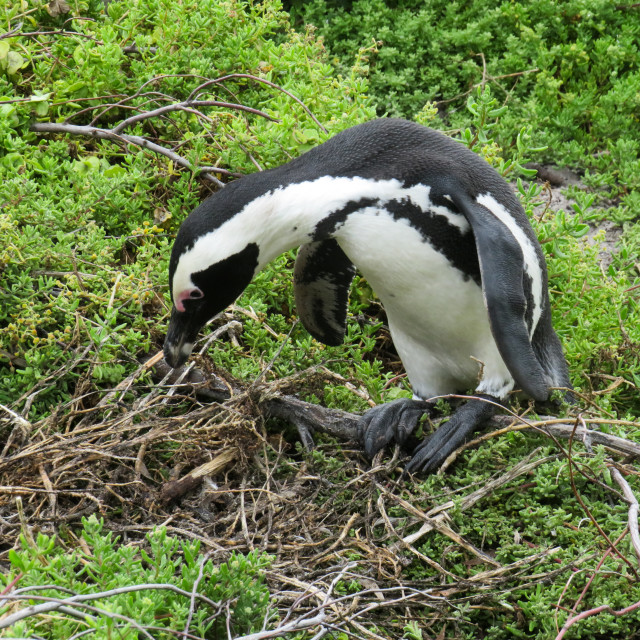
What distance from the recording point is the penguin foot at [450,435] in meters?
2.69

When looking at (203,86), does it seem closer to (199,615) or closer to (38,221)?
(38,221)

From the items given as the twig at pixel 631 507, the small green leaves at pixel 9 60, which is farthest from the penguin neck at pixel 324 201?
the small green leaves at pixel 9 60

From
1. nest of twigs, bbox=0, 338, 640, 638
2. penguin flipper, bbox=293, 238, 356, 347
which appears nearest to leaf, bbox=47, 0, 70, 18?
penguin flipper, bbox=293, 238, 356, 347

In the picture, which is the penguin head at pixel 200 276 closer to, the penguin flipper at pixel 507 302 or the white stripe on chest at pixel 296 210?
the white stripe on chest at pixel 296 210

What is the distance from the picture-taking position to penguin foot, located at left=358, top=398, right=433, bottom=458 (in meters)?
2.77

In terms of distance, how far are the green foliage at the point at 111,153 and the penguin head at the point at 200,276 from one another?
0.30 metres

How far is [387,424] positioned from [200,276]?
2.20ft

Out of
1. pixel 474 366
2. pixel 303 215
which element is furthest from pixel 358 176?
pixel 474 366

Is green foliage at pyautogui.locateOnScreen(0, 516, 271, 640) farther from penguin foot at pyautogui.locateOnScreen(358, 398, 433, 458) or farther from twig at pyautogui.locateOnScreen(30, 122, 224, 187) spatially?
twig at pyautogui.locateOnScreen(30, 122, 224, 187)

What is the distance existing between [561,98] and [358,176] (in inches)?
97.7

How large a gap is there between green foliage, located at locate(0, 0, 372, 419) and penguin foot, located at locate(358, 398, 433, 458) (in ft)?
2.15

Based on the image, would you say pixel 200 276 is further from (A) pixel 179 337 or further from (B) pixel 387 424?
(B) pixel 387 424

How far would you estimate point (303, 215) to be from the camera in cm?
261

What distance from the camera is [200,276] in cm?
257
